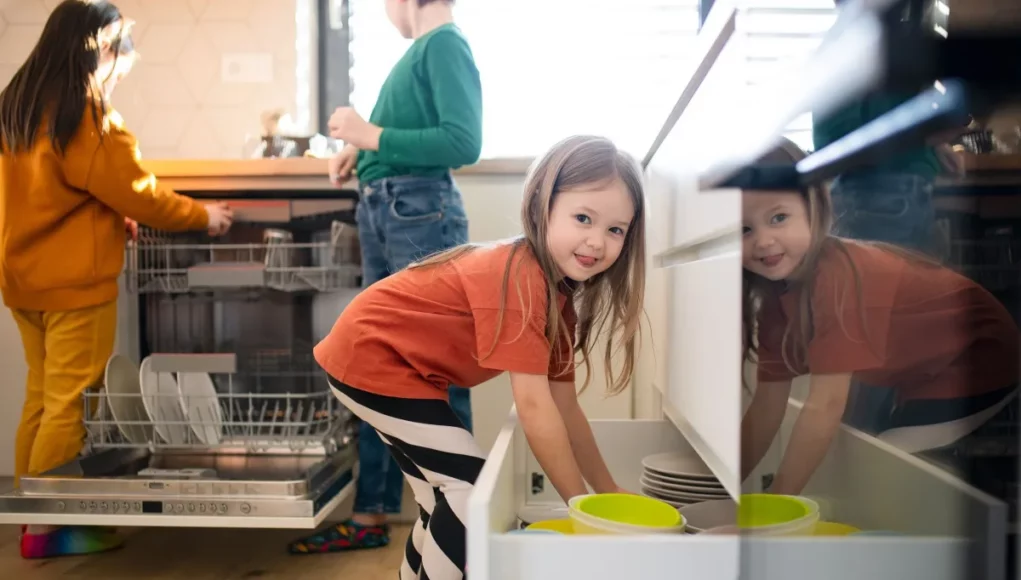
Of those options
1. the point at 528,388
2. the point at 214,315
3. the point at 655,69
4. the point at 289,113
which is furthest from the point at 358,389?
the point at 655,69

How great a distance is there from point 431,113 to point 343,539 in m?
0.85

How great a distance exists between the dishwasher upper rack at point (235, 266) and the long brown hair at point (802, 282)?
104 cm

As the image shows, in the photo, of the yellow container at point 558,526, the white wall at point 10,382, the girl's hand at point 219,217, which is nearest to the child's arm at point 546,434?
the yellow container at point 558,526

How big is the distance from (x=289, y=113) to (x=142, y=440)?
0.96 m

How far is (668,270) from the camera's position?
1.10 meters

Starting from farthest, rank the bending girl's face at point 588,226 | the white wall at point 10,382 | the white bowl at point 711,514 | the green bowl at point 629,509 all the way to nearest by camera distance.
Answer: the white wall at point 10,382 < the bending girl's face at point 588,226 < the white bowl at point 711,514 < the green bowl at point 629,509

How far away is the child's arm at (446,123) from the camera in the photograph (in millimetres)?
1355

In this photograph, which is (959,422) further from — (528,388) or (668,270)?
(668,270)

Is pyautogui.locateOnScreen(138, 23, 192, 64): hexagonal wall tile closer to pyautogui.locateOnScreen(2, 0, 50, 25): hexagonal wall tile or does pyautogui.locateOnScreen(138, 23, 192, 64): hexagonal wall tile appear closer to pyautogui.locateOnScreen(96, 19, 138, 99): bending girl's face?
pyautogui.locateOnScreen(2, 0, 50, 25): hexagonal wall tile

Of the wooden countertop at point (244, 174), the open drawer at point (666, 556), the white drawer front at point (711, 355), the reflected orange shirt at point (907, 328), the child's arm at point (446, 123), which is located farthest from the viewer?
the wooden countertop at point (244, 174)

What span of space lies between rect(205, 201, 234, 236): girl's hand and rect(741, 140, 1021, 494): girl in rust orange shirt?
1250 millimetres

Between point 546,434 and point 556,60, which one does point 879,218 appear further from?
point 556,60

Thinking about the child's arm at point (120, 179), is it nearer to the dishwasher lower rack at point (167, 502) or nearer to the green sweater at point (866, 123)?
the dishwasher lower rack at point (167, 502)

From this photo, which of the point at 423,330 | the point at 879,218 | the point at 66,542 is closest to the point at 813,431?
the point at 879,218
